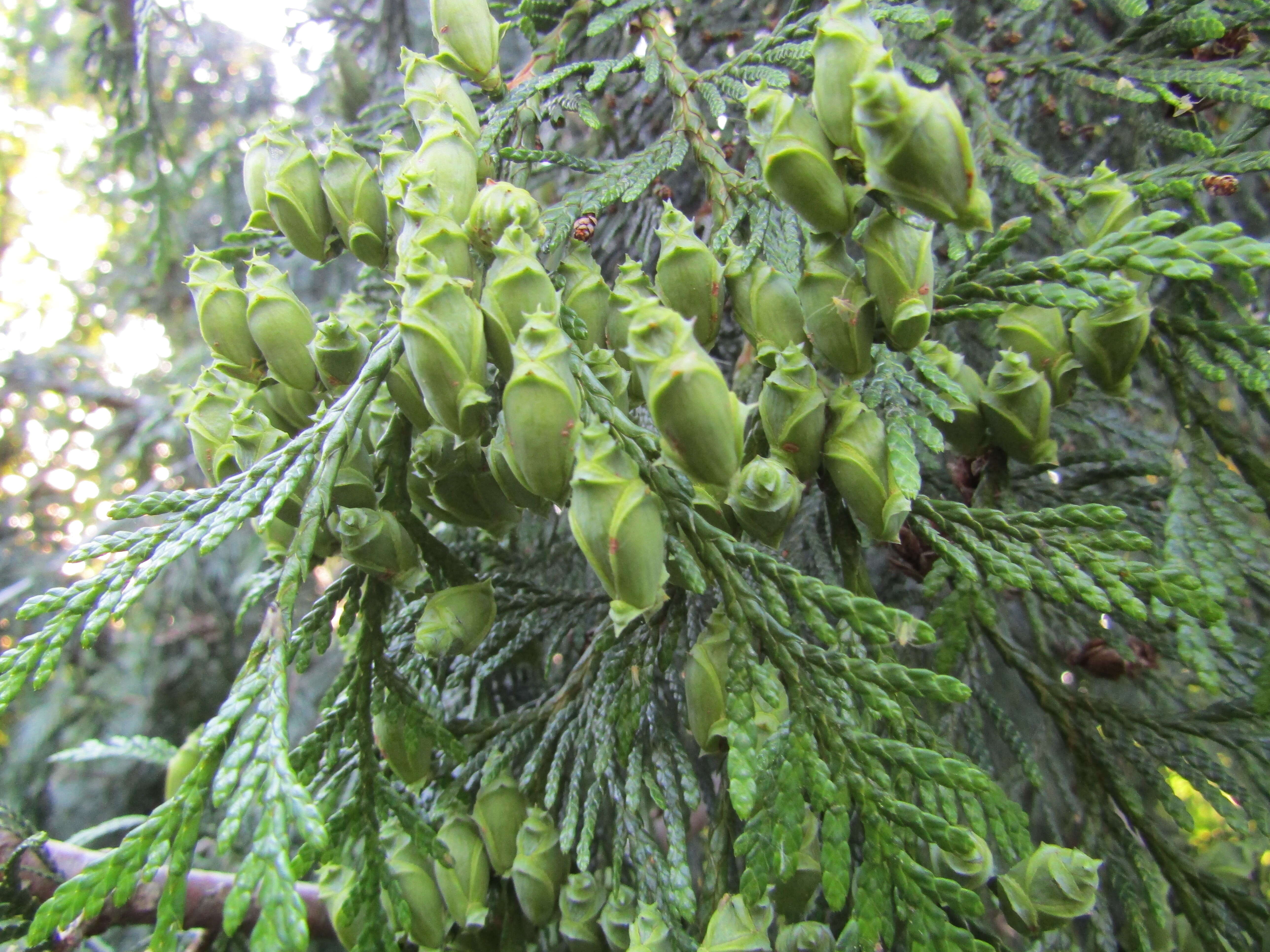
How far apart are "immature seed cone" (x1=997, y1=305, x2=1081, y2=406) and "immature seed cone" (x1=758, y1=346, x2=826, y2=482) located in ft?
1.26

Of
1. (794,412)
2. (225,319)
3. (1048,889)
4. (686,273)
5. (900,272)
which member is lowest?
(1048,889)

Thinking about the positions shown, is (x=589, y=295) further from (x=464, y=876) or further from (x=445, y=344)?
(x=464, y=876)

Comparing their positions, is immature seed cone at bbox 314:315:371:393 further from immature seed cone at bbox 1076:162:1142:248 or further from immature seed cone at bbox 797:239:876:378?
immature seed cone at bbox 1076:162:1142:248

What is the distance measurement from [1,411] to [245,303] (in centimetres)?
395

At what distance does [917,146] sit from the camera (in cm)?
80

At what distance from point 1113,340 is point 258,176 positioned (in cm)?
132

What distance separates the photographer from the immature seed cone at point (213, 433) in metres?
1.16

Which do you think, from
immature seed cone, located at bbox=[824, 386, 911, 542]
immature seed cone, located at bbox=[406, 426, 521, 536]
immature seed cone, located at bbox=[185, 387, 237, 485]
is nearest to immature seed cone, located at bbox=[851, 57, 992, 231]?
immature seed cone, located at bbox=[824, 386, 911, 542]

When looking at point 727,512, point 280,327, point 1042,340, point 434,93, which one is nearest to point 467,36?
point 434,93

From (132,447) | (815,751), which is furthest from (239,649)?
(815,751)

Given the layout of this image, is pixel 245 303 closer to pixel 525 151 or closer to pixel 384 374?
pixel 384 374

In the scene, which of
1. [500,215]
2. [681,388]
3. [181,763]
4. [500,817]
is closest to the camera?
[681,388]

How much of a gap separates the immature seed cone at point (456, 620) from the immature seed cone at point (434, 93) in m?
0.69

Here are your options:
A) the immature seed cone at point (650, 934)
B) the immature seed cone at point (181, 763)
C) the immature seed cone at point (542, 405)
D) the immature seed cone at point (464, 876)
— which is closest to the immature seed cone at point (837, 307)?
the immature seed cone at point (542, 405)
